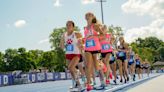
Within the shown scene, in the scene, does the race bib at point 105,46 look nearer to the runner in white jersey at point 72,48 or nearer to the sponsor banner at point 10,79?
the runner in white jersey at point 72,48

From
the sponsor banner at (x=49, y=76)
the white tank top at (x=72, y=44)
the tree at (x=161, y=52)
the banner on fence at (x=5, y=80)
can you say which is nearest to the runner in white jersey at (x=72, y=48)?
the white tank top at (x=72, y=44)

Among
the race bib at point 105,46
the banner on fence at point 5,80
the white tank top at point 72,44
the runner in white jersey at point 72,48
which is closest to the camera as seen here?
the runner in white jersey at point 72,48

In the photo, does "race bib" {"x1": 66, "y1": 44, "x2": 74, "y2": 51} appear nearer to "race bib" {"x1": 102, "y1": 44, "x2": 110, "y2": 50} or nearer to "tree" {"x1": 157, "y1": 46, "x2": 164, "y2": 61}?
"race bib" {"x1": 102, "y1": 44, "x2": 110, "y2": 50}

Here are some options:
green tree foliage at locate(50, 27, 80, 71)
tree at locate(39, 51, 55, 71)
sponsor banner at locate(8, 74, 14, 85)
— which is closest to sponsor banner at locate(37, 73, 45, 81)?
sponsor banner at locate(8, 74, 14, 85)

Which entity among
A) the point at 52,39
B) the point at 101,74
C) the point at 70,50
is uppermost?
the point at 52,39

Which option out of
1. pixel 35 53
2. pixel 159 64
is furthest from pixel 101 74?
pixel 159 64

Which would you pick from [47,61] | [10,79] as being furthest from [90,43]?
[47,61]

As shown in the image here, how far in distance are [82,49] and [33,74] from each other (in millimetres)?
29601

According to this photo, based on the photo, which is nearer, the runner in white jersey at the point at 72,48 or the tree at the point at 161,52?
the runner in white jersey at the point at 72,48

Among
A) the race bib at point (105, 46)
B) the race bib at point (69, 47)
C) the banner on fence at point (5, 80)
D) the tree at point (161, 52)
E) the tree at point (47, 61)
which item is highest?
the tree at point (161, 52)

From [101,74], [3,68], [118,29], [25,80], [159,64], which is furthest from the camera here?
[159,64]

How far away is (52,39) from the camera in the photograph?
84.2 m

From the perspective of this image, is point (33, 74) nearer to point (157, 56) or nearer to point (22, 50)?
point (22, 50)

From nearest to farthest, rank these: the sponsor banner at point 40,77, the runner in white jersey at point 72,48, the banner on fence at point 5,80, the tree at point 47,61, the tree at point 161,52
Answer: the runner in white jersey at point 72,48 < the banner on fence at point 5,80 < the sponsor banner at point 40,77 < the tree at point 47,61 < the tree at point 161,52
